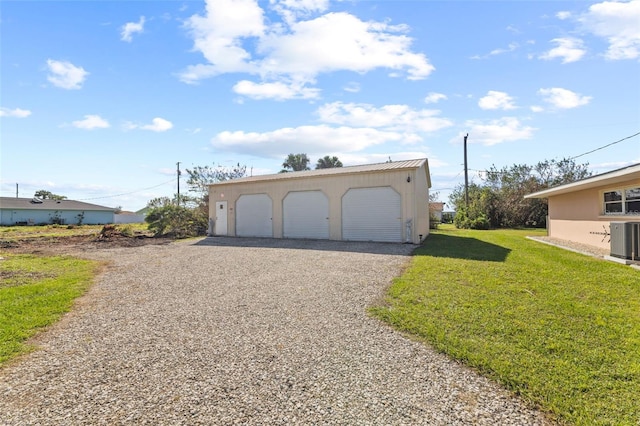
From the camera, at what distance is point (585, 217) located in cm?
1236

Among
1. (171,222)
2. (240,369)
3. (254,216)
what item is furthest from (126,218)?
(240,369)

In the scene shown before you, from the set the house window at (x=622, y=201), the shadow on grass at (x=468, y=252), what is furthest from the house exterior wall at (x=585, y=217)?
the shadow on grass at (x=468, y=252)

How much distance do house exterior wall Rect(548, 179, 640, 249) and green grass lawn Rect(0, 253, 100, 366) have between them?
1429 cm

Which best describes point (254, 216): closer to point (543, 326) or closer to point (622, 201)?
point (543, 326)

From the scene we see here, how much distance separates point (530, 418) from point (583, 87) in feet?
Answer: 41.5

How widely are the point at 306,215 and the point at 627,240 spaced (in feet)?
36.3

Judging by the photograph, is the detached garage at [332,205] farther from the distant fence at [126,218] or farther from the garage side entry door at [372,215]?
the distant fence at [126,218]

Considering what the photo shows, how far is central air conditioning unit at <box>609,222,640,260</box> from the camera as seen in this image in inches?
322

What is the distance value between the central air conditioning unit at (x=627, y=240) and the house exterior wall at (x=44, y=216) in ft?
162

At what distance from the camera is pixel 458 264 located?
8156mm

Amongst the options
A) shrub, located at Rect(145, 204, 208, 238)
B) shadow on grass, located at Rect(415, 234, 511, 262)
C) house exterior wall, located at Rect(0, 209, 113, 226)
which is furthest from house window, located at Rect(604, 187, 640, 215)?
house exterior wall, located at Rect(0, 209, 113, 226)

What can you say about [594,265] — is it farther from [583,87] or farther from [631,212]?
[583,87]

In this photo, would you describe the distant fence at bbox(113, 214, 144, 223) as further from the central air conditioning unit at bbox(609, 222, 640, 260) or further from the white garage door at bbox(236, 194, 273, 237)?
the central air conditioning unit at bbox(609, 222, 640, 260)

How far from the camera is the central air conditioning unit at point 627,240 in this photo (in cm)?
817
